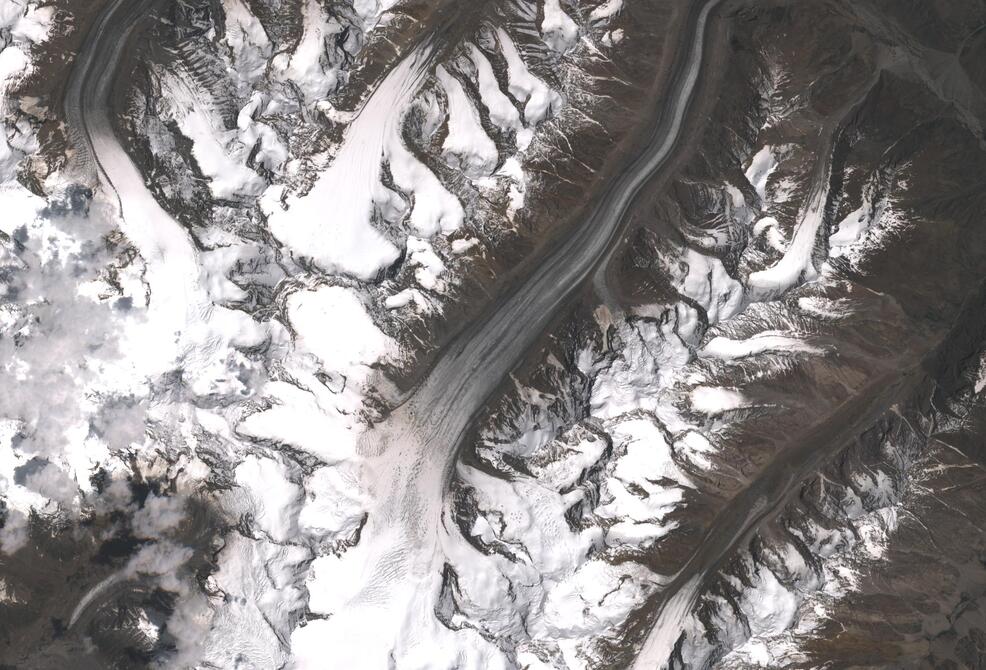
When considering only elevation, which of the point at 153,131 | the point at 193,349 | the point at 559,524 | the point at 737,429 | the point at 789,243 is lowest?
the point at 559,524

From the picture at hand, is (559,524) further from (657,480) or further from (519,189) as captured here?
(519,189)

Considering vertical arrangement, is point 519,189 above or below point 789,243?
above

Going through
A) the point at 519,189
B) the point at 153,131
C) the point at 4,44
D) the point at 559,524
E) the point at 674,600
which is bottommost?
the point at 674,600

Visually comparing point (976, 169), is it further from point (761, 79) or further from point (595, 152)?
point (595, 152)

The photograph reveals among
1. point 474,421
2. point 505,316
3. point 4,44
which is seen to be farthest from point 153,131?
point 474,421

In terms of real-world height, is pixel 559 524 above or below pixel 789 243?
below

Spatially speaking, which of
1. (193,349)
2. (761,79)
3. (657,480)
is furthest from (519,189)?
(193,349)
